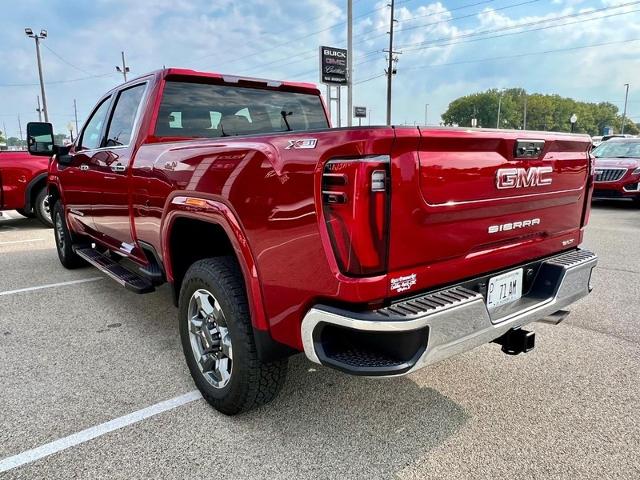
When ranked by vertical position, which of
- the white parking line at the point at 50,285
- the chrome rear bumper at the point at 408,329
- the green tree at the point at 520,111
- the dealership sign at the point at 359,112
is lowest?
the white parking line at the point at 50,285

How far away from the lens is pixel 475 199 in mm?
2076

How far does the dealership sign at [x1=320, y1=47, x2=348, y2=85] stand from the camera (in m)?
17.0

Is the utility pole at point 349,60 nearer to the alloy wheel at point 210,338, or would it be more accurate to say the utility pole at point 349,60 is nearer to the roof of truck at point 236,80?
the roof of truck at point 236,80

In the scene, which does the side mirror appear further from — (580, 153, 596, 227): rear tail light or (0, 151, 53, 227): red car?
(580, 153, 596, 227): rear tail light

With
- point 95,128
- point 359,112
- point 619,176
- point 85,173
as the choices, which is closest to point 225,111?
point 85,173

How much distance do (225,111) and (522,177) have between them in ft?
7.71

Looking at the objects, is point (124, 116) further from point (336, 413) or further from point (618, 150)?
point (618, 150)

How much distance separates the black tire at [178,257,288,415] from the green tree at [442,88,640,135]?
332ft

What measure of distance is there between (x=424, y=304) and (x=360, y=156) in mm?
649

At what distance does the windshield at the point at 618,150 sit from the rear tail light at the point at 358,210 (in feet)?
40.6

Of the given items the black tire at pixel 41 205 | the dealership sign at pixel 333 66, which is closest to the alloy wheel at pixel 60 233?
the black tire at pixel 41 205

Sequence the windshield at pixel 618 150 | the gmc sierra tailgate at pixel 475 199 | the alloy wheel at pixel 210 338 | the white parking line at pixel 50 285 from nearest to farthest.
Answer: the gmc sierra tailgate at pixel 475 199, the alloy wheel at pixel 210 338, the white parking line at pixel 50 285, the windshield at pixel 618 150

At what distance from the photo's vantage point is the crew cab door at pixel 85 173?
430cm

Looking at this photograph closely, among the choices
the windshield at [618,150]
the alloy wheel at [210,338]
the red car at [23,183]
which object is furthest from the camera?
the windshield at [618,150]
